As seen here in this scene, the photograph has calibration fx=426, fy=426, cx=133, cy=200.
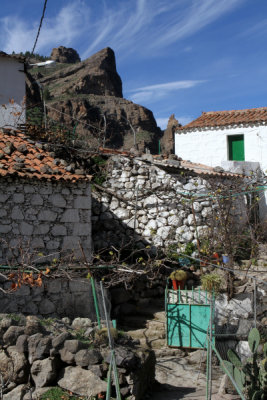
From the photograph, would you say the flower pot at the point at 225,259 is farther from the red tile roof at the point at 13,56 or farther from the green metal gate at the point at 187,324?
the red tile roof at the point at 13,56

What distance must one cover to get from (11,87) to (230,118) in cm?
989

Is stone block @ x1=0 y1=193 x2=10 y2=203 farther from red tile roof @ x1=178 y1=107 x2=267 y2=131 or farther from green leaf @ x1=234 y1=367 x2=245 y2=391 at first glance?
red tile roof @ x1=178 y1=107 x2=267 y2=131

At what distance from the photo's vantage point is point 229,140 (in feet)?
59.4

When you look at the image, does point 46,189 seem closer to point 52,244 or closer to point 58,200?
point 58,200

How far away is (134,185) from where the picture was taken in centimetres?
1285

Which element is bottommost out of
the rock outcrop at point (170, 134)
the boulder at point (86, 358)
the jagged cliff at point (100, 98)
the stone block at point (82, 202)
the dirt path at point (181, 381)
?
the dirt path at point (181, 381)

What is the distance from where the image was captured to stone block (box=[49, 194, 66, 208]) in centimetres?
898

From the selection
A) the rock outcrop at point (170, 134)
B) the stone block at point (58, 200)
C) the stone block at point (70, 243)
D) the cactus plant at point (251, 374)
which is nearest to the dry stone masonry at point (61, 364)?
the cactus plant at point (251, 374)

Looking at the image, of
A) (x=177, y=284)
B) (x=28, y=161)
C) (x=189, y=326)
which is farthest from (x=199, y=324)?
(x=28, y=161)

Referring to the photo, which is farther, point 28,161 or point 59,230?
point 28,161

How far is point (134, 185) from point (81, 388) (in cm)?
803

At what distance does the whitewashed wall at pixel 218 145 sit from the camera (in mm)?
17391

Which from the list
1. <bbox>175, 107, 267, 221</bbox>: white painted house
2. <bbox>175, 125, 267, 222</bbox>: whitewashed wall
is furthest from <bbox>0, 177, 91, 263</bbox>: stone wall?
<bbox>175, 125, 267, 222</bbox>: whitewashed wall

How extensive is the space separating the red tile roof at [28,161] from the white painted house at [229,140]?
843cm
